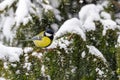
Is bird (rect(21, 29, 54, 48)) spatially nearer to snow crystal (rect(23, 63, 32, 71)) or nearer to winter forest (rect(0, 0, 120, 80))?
winter forest (rect(0, 0, 120, 80))

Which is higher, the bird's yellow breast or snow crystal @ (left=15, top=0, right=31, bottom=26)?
snow crystal @ (left=15, top=0, right=31, bottom=26)

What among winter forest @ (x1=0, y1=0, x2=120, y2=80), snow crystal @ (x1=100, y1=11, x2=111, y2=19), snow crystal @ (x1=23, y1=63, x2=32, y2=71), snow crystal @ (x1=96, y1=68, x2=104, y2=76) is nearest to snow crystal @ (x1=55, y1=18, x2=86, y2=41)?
winter forest @ (x1=0, y1=0, x2=120, y2=80)

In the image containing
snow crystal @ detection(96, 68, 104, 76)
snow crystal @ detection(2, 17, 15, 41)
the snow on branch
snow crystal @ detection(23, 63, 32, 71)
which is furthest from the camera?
snow crystal @ detection(2, 17, 15, 41)

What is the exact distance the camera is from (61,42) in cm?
376

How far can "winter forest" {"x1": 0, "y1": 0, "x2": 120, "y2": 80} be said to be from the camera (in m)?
3.63

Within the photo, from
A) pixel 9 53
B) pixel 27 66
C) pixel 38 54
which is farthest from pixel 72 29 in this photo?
pixel 9 53

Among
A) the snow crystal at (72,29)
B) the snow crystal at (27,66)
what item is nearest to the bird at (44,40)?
the snow crystal at (72,29)

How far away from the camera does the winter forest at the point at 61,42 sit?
143 inches

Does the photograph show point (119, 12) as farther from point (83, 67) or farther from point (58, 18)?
point (83, 67)

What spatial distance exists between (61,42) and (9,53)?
53cm

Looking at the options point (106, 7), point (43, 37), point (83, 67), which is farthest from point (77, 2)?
point (83, 67)

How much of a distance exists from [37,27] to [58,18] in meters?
0.51

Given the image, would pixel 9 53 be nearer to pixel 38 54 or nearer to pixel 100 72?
pixel 38 54

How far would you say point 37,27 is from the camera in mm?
4664
